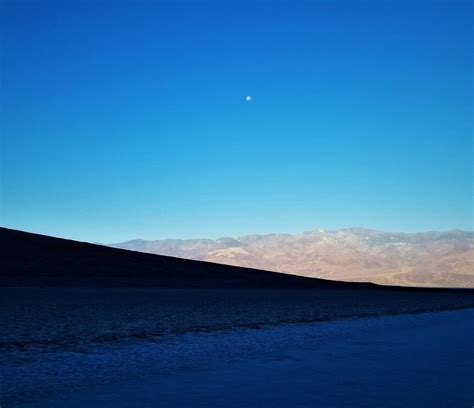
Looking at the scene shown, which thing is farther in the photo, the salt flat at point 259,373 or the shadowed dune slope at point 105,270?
the shadowed dune slope at point 105,270

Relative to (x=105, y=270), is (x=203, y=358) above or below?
below

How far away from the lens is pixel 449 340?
1174 centimetres

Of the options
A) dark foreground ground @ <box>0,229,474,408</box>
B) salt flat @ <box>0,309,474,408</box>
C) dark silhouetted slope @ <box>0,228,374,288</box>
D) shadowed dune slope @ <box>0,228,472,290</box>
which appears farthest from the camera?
dark silhouetted slope @ <box>0,228,374,288</box>

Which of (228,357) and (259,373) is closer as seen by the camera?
(259,373)

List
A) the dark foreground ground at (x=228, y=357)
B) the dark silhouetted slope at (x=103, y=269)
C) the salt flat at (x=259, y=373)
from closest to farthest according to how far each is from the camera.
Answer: the salt flat at (x=259, y=373) < the dark foreground ground at (x=228, y=357) < the dark silhouetted slope at (x=103, y=269)

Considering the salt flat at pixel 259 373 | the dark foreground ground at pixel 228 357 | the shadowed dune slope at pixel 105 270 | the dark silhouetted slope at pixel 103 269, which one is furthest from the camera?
the dark silhouetted slope at pixel 103 269

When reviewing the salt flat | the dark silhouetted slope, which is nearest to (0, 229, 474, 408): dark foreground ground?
the salt flat

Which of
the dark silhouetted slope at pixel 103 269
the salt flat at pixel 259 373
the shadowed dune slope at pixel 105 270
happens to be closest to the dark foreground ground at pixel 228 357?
the salt flat at pixel 259 373

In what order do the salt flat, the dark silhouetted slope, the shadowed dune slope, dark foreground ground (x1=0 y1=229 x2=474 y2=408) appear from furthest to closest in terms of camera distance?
the dark silhouetted slope, the shadowed dune slope, dark foreground ground (x1=0 y1=229 x2=474 y2=408), the salt flat

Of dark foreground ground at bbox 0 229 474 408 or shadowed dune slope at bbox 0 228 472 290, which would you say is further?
shadowed dune slope at bbox 0 228 472 290

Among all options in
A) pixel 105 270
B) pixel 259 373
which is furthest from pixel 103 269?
pixel 259 373

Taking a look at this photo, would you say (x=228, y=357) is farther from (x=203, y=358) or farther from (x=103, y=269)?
(x=103, y=269)

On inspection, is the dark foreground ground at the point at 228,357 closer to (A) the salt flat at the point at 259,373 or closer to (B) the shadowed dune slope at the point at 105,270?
(A) the salt flat at the point at 259,373

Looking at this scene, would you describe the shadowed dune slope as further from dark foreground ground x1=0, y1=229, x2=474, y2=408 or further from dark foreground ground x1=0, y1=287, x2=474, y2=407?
dark foreground ground x1=0, y1=287, x2=474, y2=407
